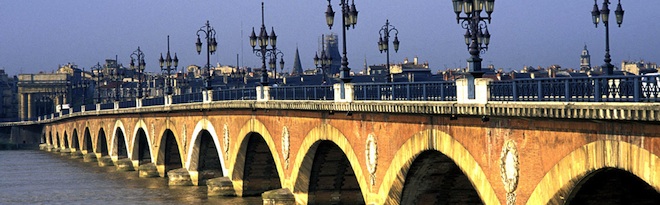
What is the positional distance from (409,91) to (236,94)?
22.6 m

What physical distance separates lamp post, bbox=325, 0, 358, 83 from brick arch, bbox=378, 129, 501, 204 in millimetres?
4541

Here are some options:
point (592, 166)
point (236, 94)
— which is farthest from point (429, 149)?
point (236, 94)

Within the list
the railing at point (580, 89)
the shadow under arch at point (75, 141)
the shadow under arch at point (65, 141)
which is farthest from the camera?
the shadow under arch at point (65, 141)

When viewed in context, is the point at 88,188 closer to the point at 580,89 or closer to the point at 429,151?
the point at 429,151

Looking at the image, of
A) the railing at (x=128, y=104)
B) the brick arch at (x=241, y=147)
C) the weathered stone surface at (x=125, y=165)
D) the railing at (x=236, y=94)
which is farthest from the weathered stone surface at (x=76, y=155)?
the brick arch at (x=241, y=147)

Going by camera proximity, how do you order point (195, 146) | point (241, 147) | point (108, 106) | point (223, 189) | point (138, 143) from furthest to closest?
1. point (108, 106)
2. point (138, 143)
3. point (195, 146)
4. point (223, 189)
5. point (241, 147)

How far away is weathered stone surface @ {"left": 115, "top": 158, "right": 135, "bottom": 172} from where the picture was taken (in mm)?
76625

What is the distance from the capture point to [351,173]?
4041 centimetres

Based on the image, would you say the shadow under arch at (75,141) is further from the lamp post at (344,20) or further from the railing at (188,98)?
the lamp post at (344,20)

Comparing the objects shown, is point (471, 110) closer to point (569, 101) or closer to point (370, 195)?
point (569, 101)

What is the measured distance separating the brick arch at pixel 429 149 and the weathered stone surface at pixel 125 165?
47185mm

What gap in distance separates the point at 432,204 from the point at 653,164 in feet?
44.3

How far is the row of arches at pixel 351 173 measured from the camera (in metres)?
23.1

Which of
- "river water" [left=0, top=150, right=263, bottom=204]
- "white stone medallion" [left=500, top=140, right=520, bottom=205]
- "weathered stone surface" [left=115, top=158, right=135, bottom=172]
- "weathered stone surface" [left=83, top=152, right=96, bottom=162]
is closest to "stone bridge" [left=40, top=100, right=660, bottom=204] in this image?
"white stone medallion" [left=500, top=140, right=520, bottom=205]
